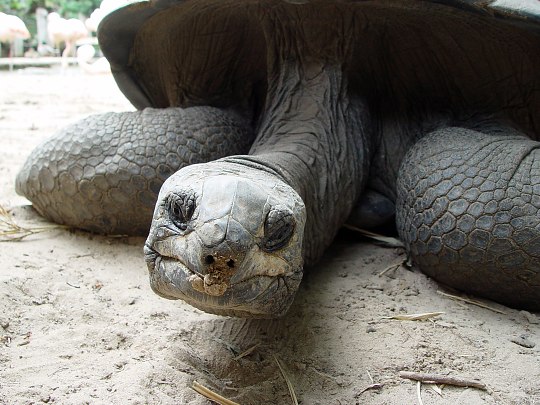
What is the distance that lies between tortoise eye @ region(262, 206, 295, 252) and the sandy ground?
0.41m

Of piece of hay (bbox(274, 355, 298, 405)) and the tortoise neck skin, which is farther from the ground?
the tortoise neck skin

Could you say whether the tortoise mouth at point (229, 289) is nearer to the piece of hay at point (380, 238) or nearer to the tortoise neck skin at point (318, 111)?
the tortoise neck skin at point (318, 111)

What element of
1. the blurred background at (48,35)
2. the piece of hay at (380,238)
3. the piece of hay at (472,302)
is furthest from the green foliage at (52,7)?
the piece of hay at (472,302)

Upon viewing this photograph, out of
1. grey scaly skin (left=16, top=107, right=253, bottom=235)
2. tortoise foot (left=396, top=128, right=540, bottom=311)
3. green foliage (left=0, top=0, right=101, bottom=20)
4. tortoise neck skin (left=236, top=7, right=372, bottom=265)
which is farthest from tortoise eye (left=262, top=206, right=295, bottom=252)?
green foliage (left=0, top=0, right=101, bottom=20)

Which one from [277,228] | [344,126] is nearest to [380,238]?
[344,126]

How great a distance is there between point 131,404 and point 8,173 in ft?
8.59

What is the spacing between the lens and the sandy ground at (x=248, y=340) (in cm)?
162

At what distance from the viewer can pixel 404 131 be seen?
280 centimetres

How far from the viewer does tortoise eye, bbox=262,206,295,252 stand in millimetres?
1463

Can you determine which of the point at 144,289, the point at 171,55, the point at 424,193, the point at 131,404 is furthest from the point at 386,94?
the point at 131,404

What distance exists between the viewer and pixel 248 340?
6.10 feet

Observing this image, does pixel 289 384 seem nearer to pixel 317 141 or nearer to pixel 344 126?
pixel 317 141

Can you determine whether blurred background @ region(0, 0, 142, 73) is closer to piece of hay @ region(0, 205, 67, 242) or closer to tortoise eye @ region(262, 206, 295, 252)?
piece of hay @ region(0, 205, 67, 242)

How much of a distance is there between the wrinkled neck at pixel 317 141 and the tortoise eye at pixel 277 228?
14.2 inches
